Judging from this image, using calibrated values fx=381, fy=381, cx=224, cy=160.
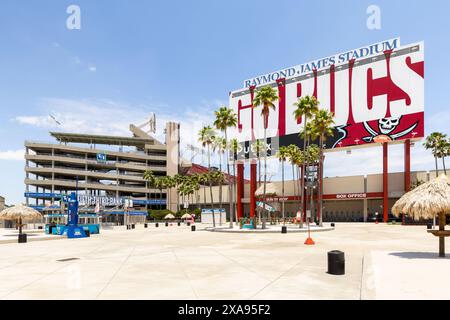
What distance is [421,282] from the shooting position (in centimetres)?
1190

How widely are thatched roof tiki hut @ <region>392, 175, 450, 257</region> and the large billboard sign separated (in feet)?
172

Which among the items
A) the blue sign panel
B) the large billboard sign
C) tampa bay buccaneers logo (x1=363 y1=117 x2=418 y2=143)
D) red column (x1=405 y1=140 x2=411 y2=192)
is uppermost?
the large billboard sign

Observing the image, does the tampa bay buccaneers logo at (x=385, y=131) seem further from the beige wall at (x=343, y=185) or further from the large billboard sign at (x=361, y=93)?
the beige wall at (x=343, y=185)

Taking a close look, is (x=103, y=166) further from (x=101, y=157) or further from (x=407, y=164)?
(x=407, y=164)

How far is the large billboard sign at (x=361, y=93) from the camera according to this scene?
6694 cm

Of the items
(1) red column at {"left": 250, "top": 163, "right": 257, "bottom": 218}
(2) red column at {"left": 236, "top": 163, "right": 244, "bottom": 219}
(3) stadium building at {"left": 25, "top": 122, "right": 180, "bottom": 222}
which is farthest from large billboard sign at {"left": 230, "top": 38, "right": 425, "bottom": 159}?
(3) stadium building at {"left": 25, "top": 122, "right": 180, "bottom": 222}

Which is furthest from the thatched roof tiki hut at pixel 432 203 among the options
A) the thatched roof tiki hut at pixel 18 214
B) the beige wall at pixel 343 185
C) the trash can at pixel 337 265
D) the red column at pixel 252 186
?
the red column at pixel 252 186

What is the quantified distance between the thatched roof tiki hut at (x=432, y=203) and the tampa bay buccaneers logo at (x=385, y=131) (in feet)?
172

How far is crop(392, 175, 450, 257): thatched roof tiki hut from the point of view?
17.9 metres

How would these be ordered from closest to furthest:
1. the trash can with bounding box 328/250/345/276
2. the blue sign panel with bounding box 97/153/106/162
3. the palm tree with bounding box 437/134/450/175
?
the trash can with bounding box 328/250/345/276
the palm tree with bounding box 437/134/450/175
the blue sign panel with bounding box 97/153/106/162

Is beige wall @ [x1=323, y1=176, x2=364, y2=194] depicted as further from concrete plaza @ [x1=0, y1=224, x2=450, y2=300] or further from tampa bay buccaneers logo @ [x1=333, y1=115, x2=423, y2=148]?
concrete plaza @ [x1=0, y1=224, x2=450, y2=300]
